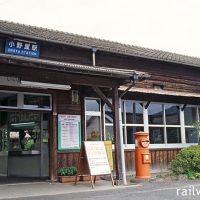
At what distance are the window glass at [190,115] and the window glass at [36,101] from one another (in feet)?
22.2

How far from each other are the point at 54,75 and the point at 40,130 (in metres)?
3.53

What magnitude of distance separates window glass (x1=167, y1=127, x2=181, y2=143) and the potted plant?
5162 millimetres

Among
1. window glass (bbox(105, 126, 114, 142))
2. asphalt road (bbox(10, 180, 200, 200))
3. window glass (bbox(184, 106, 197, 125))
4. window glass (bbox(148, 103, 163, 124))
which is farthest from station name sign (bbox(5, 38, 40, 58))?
window glass (bbox(184, 106, 197, 125))

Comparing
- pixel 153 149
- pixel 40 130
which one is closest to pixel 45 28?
pixel 40 130

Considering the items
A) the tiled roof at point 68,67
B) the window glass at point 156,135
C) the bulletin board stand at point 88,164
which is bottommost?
the bulletin board stand at point 88,164

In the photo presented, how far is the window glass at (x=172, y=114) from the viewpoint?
1625cm

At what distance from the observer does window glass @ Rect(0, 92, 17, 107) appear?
11.8 m

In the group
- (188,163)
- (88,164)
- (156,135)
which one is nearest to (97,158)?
(88,164)

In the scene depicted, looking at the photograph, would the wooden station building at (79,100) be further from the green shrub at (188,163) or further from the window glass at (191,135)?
the green shrub at (188,163)

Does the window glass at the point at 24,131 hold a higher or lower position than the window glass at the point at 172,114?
lower

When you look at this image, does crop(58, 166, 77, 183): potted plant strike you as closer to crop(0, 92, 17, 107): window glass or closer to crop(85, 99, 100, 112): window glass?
crop(85, 99, 100, 112): window glass

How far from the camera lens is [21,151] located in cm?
1463

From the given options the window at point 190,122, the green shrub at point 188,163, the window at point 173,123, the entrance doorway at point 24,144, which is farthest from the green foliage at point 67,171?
the window at point 190,122

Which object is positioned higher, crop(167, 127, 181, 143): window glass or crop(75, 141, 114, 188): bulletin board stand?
crop(167, 127, 181, 143): window glass
